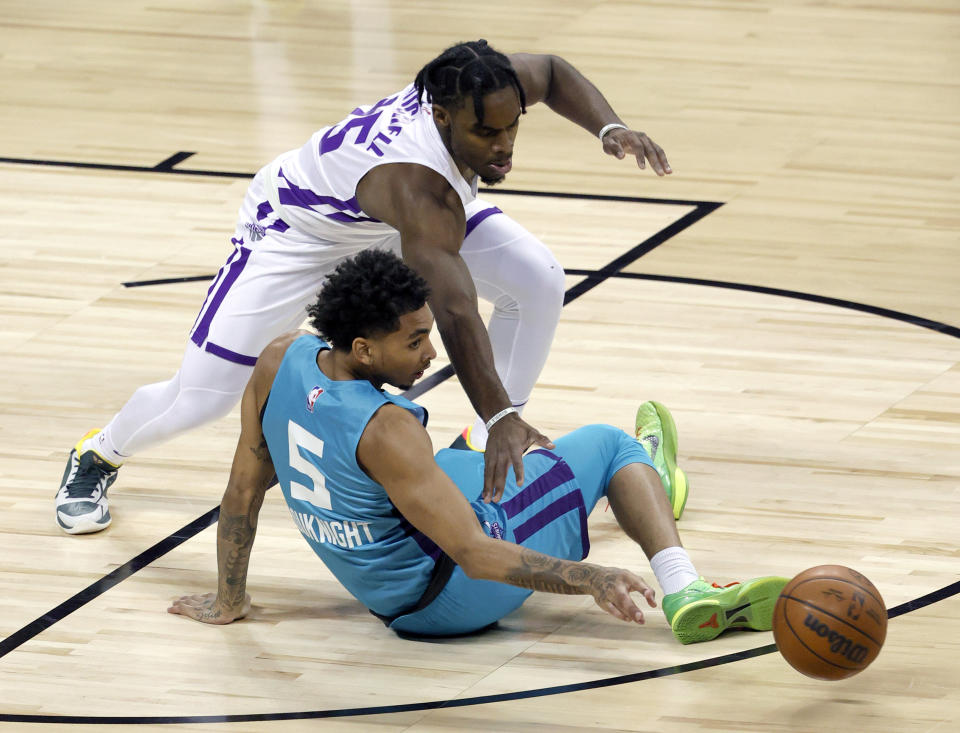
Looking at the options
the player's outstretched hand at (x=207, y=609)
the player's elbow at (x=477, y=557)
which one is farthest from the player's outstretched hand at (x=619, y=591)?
the player's outstretched hand at (x=207, y=609)

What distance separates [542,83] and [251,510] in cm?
154

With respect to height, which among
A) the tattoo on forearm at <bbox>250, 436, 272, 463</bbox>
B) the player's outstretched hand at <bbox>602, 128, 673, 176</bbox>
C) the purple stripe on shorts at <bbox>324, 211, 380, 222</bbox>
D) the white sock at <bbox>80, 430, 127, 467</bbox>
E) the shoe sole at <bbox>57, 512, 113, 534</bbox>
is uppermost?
the player's outstretched hand at <bbox>602, 128, 673, 176</bbox>

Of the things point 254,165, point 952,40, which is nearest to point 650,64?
point 952,40

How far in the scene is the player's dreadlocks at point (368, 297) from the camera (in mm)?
4109

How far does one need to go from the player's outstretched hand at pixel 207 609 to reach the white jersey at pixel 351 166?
41.7 inches

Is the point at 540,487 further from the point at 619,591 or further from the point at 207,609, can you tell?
the point at 207,609

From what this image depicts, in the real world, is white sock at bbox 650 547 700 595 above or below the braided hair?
below

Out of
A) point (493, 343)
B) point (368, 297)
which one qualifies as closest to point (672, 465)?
point (493, 343)

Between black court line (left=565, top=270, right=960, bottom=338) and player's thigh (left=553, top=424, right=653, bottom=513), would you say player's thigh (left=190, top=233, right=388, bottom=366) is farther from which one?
black court line (left=565, top=270, right=960, bottom=338)

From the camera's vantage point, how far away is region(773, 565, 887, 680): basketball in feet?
13.2

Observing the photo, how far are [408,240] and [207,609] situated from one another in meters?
1.08

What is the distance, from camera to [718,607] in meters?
4.36

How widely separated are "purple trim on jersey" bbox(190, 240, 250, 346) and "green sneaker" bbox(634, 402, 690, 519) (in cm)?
124

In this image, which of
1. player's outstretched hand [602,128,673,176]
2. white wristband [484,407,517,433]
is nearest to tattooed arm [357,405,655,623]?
white wristband [484,407,517,433]
